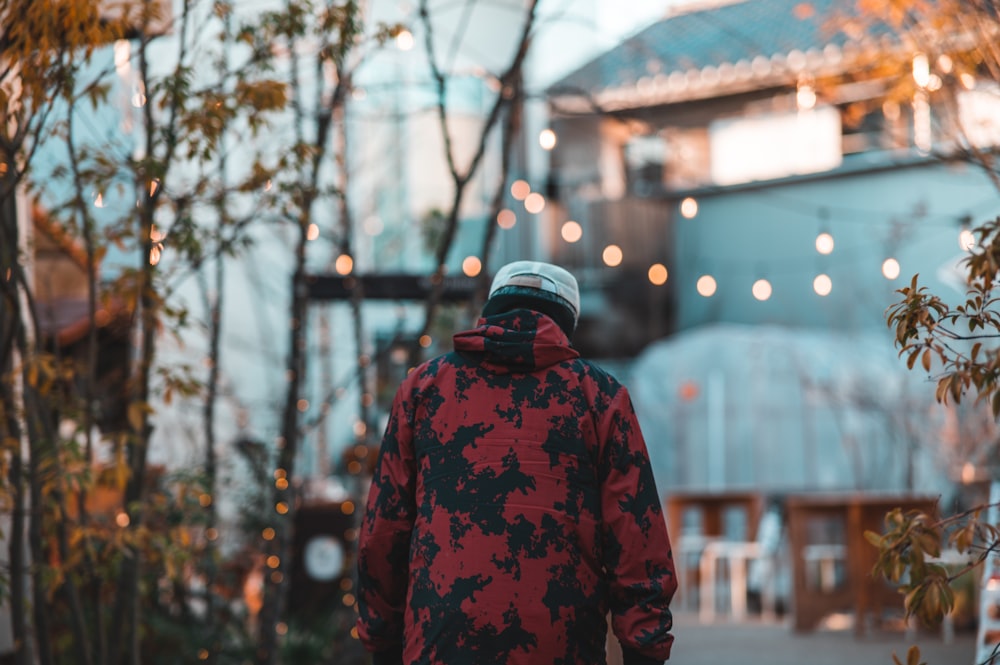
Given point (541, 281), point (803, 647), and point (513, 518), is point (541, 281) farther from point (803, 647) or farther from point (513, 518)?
point (803, 647)

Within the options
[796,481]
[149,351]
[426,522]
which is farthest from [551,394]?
[796,481]

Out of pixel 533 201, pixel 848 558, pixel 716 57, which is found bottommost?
pixel 848 558

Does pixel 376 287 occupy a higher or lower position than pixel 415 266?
lower

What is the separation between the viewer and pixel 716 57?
634 inches

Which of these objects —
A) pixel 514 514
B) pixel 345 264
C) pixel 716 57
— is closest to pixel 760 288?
pixel 345 264

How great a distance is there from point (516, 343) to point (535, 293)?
7.3 inches

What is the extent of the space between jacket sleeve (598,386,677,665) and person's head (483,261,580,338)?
0.95 feet

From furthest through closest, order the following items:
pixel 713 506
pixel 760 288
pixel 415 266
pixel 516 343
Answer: pixel 415 266 → pixel 713 506 → pixel 760 288 → pixel 516 343

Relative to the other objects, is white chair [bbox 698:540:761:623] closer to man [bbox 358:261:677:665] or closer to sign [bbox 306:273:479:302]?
sign [bbox 306:273:479:302]

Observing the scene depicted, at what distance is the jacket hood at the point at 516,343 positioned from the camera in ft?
A: 9.46

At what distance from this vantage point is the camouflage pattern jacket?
Result: 8.98 ft

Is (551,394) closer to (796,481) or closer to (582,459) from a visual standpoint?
(582,459)

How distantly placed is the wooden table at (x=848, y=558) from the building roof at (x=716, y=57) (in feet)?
19.1

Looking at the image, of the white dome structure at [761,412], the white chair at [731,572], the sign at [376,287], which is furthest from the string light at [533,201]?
the sign at [376,287]
